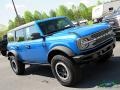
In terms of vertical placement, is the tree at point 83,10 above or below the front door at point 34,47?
above

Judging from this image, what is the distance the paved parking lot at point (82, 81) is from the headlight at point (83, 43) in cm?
104

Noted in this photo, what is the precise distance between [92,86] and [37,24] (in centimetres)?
268

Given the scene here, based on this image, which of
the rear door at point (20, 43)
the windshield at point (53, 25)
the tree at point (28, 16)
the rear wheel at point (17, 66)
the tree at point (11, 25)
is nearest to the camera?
the windshield at point (53, 25)

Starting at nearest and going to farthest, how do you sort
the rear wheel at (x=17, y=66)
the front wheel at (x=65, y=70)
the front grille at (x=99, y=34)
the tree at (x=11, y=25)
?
1. the front wheel at (x=65, y=70)
2. the front grille at (x=99, y=34)
3. the rear wheel at (x=17, y=66)
4. the tree at (x=11, y=25)

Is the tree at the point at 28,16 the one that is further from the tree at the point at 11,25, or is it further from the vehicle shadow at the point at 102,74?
the vehicle shadow at the point at 102,74

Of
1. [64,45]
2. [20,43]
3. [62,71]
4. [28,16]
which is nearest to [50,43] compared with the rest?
[64,45]

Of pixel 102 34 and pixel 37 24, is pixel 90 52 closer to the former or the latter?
pixel 102 34

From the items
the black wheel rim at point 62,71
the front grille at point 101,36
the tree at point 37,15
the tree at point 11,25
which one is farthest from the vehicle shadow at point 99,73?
the tree at point 11,25

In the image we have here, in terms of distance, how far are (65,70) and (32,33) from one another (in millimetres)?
1865

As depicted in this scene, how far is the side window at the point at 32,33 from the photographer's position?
27.0 ft

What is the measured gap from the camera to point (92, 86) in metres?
7.14

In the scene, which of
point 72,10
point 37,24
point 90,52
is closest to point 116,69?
point 90,52

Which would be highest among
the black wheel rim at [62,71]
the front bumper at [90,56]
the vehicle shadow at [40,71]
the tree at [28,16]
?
the tree at [28,16]

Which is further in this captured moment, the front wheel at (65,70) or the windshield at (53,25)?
the windshield at (53,25)
